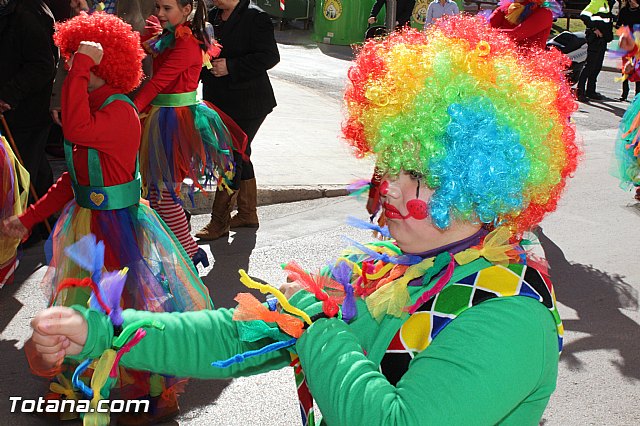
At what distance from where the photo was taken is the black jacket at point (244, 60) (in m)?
6.75

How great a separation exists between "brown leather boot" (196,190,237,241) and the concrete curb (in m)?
0.74

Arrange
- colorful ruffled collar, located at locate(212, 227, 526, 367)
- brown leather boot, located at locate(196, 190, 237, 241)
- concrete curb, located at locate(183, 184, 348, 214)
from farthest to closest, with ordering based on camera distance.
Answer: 1. concrete curb, located at locate(183, 184, 348, 214)
2. brown leather boot, located at locate(196, 190, 237, 241)
3. colorful ruffled collar, located at locate(212, 227, 526, 367)

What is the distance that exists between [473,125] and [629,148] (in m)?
6.03

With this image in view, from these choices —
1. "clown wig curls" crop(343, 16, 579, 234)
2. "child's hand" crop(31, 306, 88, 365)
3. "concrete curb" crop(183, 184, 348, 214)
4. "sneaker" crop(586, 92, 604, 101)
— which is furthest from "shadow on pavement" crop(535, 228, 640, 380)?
"sneaker" crop(586, 92, 604, 101)

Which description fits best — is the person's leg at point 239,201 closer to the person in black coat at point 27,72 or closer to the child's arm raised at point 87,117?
the person in black coat at point 27,72

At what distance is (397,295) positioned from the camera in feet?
6.17

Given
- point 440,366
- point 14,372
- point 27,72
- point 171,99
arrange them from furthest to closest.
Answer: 1. point 27,72
2. point 171,99
3. point 14,372
4. point 440,366

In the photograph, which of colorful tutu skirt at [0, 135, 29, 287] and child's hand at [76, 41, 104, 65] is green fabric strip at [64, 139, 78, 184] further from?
colorful tutu skirt at [0, 135, 29, 287]

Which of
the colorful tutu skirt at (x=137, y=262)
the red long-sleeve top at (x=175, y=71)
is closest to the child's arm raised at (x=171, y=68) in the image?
the red long-sleeve top at (x=175, y=71)

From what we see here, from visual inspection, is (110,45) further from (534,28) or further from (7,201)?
(534,28)

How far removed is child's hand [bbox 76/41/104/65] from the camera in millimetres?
4125

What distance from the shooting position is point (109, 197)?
13.5 feet

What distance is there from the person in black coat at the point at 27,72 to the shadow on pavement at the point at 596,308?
3846mm

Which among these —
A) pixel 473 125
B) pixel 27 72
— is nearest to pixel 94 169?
pixel 27 72
